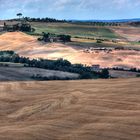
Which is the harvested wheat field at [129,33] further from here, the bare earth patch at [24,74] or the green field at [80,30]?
the bare earth patch at [24,74]

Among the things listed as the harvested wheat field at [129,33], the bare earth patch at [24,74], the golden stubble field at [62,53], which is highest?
the harvested wheat field at [129,33]

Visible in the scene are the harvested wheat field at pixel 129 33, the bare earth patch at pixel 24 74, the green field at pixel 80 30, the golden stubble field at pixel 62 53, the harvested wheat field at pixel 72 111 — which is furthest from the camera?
the harvested wheat field at pixel 129 33

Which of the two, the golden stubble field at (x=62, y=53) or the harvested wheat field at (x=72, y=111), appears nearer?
the harvested wheat field at (x=72, y=111)

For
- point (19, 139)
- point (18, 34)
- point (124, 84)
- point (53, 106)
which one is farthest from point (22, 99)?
point (18, 34)

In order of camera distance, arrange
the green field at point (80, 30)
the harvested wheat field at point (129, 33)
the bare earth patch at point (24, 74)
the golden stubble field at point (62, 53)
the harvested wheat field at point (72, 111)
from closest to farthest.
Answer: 1. the harvested wheat field at point (72, 111)
2. the bare earth patch at point (24, 74)
3. the golden stubble field at point (62, 53)
4. the green field at point (80, 30)
5. the harvested wheat field at point (129, 33)

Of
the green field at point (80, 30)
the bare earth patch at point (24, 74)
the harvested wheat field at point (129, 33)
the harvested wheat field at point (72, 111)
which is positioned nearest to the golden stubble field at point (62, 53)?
the green field at point (80, 30)

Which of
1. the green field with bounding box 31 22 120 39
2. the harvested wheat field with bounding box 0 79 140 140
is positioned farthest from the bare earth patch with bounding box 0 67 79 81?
the green field with bounding box 31 22 120 39

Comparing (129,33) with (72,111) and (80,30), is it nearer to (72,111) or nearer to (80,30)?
(80,30)

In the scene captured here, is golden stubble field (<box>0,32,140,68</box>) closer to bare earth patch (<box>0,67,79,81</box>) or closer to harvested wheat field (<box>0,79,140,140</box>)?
bare earth patch (<box>0,67,79,81</box>)

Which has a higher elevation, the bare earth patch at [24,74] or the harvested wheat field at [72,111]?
the bare earth patch at [24,74]
